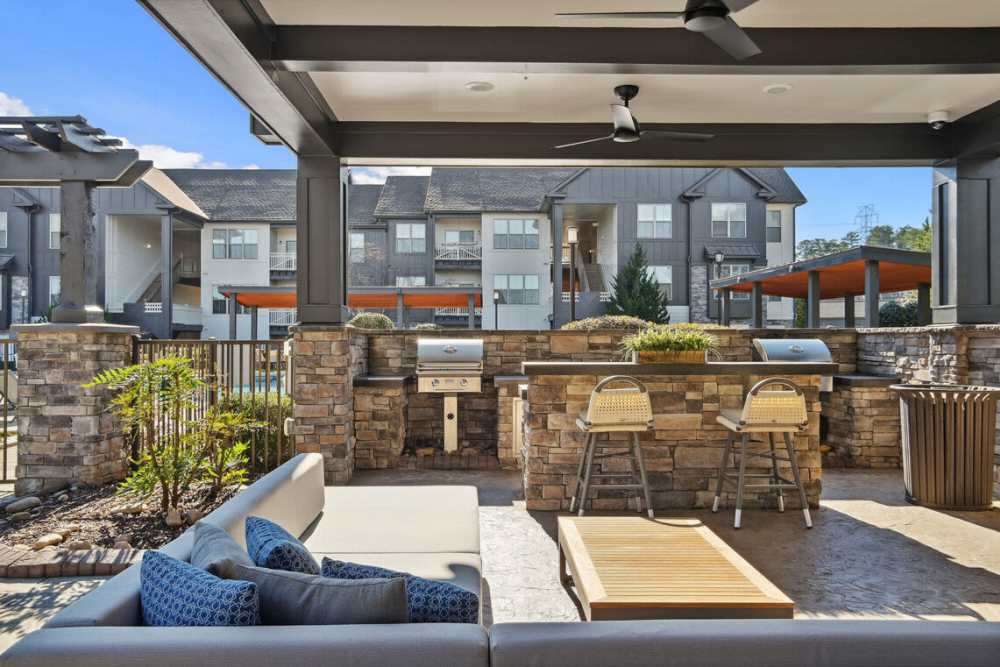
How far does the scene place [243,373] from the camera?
5535mm

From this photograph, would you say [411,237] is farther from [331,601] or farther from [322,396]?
[331,601]

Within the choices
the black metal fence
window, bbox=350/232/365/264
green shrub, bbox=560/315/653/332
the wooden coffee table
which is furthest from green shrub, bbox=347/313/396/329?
window, bbox=350/232/365/264

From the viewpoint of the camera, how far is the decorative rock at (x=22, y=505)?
461 centimetres

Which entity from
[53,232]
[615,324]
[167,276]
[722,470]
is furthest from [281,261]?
[722,470]

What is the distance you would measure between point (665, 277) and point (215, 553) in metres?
18.0

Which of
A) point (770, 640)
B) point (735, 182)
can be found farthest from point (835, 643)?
point (735, 182)

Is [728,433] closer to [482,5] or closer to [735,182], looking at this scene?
[482,5]

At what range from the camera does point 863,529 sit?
165 inches

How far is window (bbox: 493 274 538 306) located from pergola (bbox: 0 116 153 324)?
13.9 m

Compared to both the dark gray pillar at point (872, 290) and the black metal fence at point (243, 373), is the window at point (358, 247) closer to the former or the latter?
the black metal fence at point (243, 373)

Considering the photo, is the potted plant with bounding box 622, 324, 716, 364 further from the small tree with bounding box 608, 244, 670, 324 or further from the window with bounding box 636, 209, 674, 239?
the window with bounding box 636, 209, 674, 239

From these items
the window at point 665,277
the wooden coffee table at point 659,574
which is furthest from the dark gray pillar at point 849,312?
the wooden coffee table at point 659,574

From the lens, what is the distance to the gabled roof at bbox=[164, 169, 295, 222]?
19344mm

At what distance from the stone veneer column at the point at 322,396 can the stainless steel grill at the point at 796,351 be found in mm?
4319
